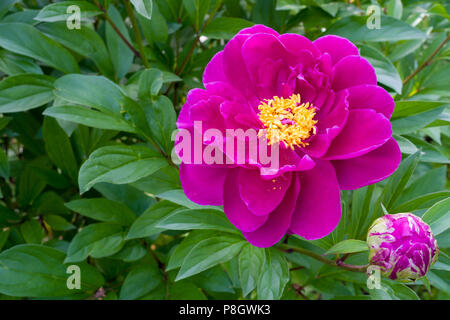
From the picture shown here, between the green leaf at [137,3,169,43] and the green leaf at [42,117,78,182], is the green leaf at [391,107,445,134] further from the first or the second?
the green leaf at [42,117,78,182]

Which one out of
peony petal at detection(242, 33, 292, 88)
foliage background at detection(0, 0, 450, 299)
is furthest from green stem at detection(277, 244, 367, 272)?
peony petal at detection(242, 33, 292, 88)

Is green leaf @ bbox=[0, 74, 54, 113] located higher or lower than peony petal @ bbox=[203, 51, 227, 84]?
lower

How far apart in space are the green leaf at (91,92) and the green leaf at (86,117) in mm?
14

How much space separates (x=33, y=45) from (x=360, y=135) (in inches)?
25.5

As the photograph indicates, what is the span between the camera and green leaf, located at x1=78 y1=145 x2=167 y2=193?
708 millimetres

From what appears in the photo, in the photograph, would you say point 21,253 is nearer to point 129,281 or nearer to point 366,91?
point 129,281

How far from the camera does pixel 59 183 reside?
1051 mm

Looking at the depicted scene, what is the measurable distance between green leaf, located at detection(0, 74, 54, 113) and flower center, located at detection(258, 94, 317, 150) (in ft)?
1.43

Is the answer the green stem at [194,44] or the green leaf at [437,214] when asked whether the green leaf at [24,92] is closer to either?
the green stem at [194,44]

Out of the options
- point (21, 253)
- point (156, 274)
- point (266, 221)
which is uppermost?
point (266, 221)

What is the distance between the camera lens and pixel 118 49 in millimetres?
995

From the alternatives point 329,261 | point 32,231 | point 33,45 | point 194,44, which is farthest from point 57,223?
point 329,261
